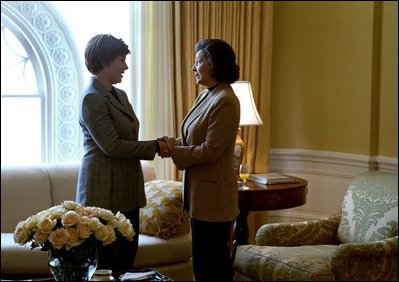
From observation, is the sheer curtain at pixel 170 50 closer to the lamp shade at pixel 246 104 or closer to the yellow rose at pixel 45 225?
the lamp shade at pixel 246 104

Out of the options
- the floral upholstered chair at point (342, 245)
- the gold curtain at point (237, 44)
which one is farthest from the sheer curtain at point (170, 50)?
the floral upholstered chair at point (342, 245)

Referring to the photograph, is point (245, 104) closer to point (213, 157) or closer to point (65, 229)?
point (213, 157)

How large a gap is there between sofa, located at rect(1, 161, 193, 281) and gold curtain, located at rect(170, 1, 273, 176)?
75 cm

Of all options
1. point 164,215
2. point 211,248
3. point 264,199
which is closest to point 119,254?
point 211,248

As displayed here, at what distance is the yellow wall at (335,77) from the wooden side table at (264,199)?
0.62 m

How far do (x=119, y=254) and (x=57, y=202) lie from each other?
1.07m

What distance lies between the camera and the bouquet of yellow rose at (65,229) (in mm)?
2002

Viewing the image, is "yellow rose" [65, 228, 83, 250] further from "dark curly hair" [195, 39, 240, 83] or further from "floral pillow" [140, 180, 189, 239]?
"floral pillow" [140, 180, 189, 239]

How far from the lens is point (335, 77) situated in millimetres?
4098

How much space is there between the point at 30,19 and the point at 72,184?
108 cm

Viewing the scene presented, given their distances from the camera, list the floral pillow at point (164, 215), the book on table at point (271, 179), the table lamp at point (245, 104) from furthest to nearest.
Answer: the table lamp at point (245, 104) < the book on table at point (271, 179) < the floral pillow at point (164, 215)

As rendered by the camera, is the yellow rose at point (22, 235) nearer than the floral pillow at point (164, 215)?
Yes

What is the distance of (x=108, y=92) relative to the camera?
8.55 ft

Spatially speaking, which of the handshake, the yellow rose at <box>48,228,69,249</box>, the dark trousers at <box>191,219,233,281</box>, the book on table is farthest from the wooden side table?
the yellow rose at <box>48,228,69,249</box>
